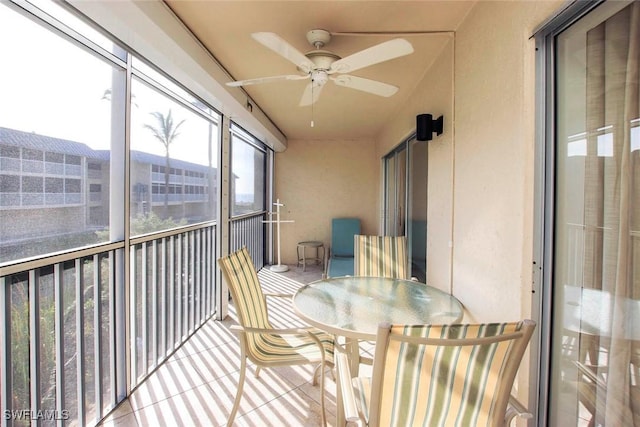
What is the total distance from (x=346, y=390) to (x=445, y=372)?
44 cm

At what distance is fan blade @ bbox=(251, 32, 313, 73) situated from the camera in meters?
1.52

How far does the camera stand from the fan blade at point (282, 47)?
152 cm

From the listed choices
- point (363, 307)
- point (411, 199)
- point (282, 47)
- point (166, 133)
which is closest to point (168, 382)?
point (363, 307)

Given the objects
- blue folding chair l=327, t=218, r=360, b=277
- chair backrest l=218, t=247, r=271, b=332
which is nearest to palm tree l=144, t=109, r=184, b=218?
chair backrest l=218, t=247, r=271, b=332

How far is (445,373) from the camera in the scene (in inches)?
35.9

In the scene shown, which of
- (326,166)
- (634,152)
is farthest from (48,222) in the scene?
(326,166)

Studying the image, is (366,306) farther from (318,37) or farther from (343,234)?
(343,234)

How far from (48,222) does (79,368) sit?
842 mm

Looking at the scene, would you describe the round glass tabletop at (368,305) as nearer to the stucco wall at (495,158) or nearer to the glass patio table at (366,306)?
the glass patio table at (366,306)

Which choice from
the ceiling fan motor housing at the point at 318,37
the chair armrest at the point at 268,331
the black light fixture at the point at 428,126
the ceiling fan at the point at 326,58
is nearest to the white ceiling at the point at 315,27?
the ceiling fan motor housing at the point at 318,37

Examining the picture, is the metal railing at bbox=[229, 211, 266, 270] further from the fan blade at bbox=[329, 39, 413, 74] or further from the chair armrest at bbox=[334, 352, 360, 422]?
the chair armrest at bbox=[334, 352, 360, 422]

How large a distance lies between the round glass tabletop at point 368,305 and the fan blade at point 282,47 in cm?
146

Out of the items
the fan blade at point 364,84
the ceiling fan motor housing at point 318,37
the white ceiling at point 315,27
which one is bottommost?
the fan blade at point 364,84

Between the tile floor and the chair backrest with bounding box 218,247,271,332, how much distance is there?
1.69 feet
